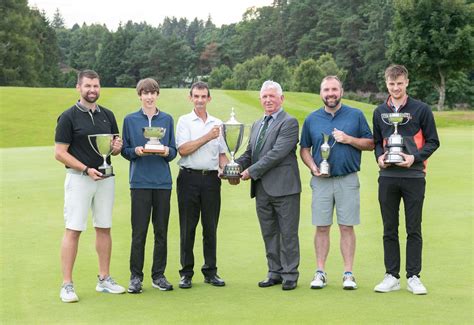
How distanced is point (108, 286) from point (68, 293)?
17.8 inches

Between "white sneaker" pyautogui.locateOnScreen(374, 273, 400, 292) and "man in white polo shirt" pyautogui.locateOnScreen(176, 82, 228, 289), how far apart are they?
1514 mm

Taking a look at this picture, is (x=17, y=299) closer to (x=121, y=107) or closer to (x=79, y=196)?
(x=79, y=196)

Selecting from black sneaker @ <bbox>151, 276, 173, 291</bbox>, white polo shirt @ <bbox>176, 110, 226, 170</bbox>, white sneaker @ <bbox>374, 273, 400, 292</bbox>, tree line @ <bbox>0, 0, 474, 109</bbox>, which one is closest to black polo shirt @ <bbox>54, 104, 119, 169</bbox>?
white polo shirt @ <bbox>176, 110, 226, 170</bbox>

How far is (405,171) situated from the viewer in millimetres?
6789

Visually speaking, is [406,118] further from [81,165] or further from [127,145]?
[81,165]

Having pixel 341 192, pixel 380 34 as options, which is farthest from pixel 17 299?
pixel 380 34

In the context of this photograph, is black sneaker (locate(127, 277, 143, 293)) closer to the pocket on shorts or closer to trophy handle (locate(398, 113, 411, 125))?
the pocket on shorts

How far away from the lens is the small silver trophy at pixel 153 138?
21.8 feet

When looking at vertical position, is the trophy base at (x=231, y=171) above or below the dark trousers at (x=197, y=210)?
above

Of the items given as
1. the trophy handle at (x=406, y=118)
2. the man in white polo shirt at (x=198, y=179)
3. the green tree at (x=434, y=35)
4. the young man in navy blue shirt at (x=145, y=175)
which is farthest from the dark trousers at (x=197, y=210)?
the green tree at (x=434, y=35)

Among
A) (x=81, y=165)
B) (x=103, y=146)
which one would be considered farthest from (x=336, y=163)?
(x=81, y=165)

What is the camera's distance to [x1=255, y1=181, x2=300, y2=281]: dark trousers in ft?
23.2

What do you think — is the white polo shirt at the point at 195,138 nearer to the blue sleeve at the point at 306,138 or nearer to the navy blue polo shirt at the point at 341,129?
the blue sleeve at the point at 306,138

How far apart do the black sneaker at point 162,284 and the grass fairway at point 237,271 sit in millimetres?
71
